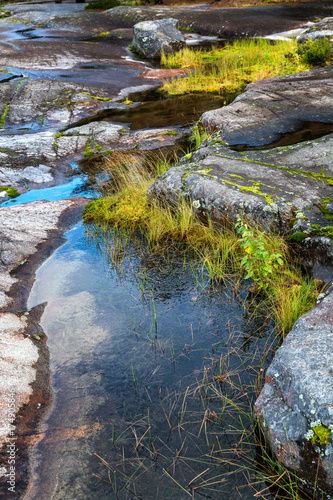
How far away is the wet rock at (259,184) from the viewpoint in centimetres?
508

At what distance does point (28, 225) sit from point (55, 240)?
0.54m

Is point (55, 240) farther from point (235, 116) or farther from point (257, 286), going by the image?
point (235, 116)

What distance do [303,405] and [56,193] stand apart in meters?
6.71

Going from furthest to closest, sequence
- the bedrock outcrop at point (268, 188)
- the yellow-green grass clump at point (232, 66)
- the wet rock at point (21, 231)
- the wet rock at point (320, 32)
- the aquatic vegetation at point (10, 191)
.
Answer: the wet rock at point (320, 32) < the yellow-green grass clump at point (232, 66) < the aquatic vegetation at point (10, 191) < the wet rock at point (21, 231) < the bedrock outcrop at point (268, 188)

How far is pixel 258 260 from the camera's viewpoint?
475 centimetres

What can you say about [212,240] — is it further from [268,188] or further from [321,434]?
[321,434]

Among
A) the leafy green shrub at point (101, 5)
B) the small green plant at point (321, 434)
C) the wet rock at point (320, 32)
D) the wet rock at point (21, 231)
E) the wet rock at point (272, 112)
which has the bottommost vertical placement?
the wet rock at point (21, 231)

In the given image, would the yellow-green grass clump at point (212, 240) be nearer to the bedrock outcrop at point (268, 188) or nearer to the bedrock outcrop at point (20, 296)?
the bedrock outcrop at point (268, 188)

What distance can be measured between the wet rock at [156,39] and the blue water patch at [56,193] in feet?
41.8

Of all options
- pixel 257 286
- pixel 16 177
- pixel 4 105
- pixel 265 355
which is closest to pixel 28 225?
pixel 16 177

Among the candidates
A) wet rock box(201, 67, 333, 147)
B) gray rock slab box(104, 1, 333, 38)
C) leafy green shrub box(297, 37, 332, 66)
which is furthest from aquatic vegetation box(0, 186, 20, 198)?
gray rock slab box(104, 1, 333, 38)

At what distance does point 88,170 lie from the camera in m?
8.96

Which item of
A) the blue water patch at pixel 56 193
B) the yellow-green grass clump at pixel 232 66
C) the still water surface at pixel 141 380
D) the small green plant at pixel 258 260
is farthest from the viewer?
the yellow-green grass clump at pixel 232 66

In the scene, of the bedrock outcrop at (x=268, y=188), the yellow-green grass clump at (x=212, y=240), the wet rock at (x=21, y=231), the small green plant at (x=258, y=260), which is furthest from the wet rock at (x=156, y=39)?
the small green plant at (x=258, y=260)
